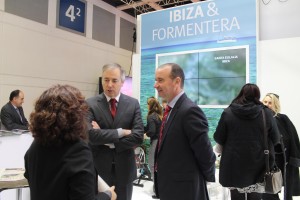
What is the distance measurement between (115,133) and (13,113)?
4.18 meters

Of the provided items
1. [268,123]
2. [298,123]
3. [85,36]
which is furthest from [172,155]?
[85,36]

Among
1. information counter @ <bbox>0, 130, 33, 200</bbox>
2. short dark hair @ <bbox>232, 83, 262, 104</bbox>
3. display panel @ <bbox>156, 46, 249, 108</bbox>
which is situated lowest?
information counter @ <bbox>0, 130, 33, 200</bbox>

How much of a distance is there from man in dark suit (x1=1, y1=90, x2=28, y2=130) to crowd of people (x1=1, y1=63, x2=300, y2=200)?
3916mm

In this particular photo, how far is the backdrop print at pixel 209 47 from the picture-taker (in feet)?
15.0

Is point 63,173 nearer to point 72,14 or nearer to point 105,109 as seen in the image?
point 105,109

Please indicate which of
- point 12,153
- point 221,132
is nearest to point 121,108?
point 221,132

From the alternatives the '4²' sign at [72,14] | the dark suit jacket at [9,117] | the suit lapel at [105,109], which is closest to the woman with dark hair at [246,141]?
the suit lapel at [105,109]

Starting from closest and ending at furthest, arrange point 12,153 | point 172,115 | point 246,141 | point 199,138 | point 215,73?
point 199,138
point 172,115
point 246,141
point 12,153
point 215,73

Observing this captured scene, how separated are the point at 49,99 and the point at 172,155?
3.09 ft

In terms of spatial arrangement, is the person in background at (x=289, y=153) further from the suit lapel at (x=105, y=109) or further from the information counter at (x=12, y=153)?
the information counter at (x=12, y=153)

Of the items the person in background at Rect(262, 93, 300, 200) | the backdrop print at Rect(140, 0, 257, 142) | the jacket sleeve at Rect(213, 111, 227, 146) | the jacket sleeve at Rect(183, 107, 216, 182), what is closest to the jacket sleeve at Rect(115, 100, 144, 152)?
the jacket sleeve at Rect(183, 107, 216, 182)

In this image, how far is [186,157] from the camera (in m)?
1.87

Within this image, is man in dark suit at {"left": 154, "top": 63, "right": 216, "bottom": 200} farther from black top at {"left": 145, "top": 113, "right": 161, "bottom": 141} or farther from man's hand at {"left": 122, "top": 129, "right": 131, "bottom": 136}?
black top at {"left": 145, "top": 113, "right": 161, "bottom": 141}

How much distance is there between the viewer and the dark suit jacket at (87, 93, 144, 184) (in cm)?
207
